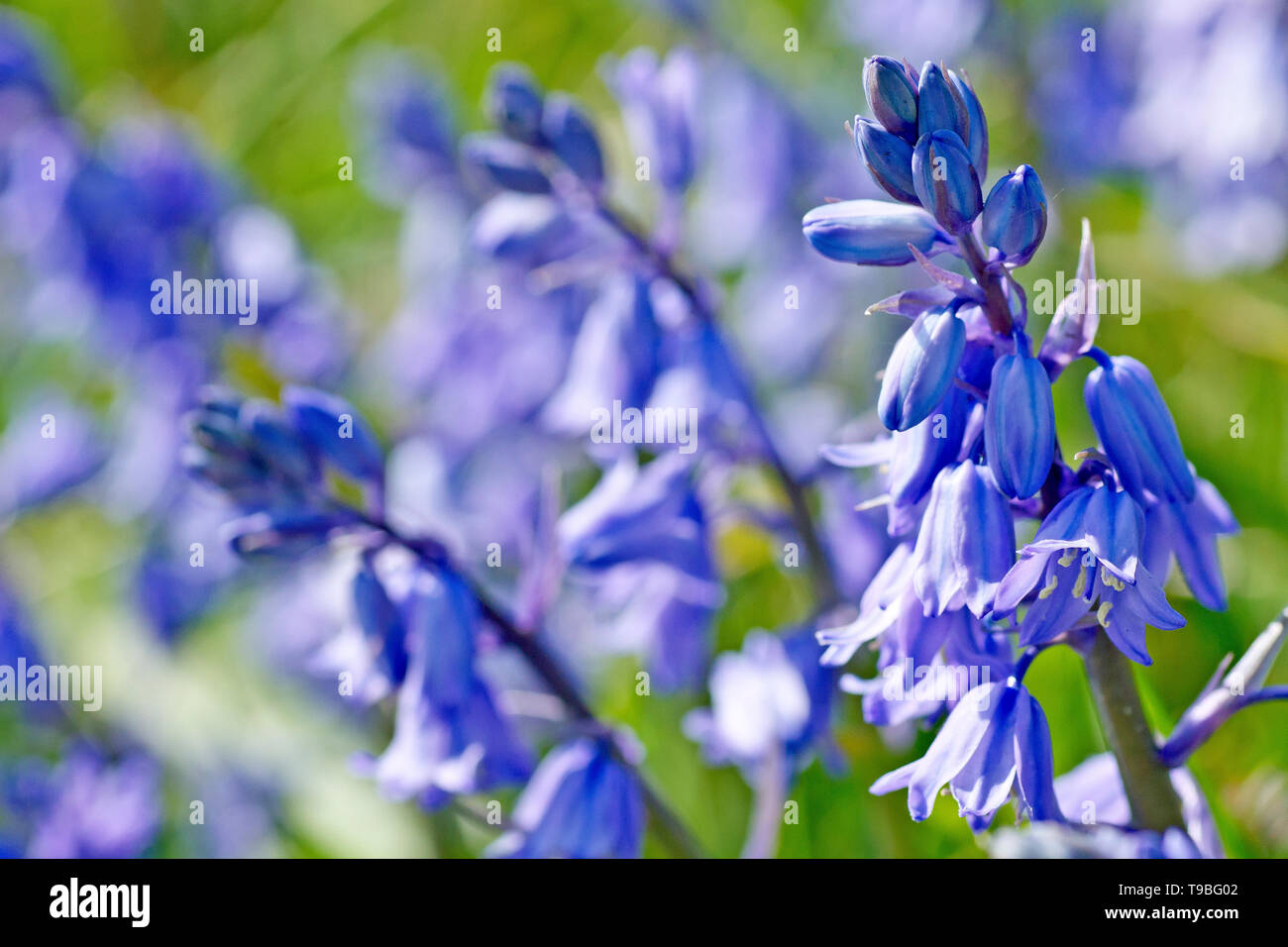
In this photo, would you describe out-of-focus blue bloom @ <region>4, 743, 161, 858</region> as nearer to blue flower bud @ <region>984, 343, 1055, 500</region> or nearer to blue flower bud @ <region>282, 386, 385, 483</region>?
blue flower bud @ <region>282, 386, 385, 483</region>

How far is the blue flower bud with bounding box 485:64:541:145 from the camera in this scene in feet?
4.12

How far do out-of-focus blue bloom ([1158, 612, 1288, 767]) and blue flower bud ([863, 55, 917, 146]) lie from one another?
392mm

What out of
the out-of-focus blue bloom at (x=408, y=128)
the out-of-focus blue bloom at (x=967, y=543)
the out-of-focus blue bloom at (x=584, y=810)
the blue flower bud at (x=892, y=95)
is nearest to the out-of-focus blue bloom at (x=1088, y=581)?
the out-of-focus blue bloom at (x=967, y=543)

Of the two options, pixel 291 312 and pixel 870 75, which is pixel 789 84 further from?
pixel 870 75

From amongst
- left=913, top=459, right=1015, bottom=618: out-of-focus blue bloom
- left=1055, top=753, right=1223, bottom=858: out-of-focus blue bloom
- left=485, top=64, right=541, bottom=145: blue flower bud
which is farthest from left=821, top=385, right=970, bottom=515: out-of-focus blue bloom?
left=485, top=64, right=541, bottom=145: blue flower bud

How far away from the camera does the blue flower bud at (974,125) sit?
817mm

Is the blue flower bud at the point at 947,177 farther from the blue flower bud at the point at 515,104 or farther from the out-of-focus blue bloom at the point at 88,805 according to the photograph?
the out-of-focus blue bloom at the point at 88,805

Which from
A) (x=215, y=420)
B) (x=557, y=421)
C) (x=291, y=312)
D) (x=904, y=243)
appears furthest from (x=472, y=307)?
(x=904, y=243)

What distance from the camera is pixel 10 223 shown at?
2.18m

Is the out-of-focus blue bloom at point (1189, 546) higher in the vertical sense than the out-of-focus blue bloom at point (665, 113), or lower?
lower

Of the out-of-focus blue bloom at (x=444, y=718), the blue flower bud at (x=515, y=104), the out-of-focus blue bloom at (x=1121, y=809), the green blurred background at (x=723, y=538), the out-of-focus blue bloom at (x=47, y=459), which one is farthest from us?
the out-of-focus blue bloom at (x=47, y=459)

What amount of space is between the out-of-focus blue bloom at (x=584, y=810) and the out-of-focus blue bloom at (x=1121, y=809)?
14.7 inches

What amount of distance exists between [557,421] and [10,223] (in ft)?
4.10

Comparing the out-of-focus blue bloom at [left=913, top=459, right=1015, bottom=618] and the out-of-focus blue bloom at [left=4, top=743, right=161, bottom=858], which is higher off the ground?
the out-of-focus blue bloom at [left=913, top=459, right=1015, bottom=618]
